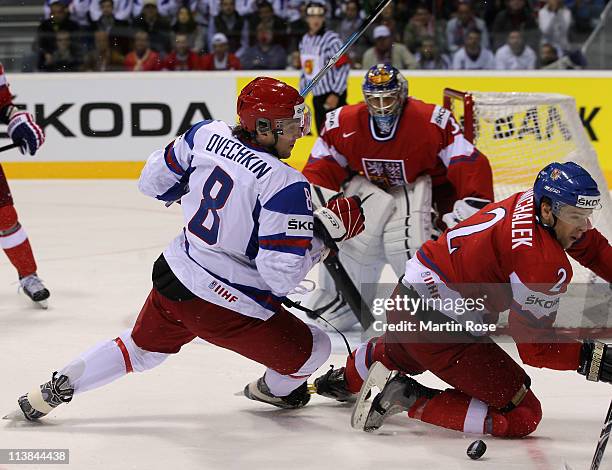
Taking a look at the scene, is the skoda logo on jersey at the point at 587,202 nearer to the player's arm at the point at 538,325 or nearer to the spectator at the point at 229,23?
the player's arm at the point at 538,325

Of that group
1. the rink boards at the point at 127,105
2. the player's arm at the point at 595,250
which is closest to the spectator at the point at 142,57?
the rink boards at the point at 127,105

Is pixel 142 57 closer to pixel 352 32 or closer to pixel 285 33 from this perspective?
pixel 285 33

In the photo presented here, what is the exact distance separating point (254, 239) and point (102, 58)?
5438 millimetres

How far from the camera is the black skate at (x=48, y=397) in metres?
2.99

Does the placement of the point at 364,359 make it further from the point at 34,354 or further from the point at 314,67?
the point at 314,67

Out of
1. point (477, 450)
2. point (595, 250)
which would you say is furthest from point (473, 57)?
point (477, 450)

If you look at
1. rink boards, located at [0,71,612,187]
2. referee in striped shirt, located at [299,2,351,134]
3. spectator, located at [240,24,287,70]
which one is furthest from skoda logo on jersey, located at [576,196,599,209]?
spectator, located at [240,24,287,70]

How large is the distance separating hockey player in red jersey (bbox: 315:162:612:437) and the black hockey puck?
0.16 meters

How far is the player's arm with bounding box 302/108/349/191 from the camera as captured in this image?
164 inches

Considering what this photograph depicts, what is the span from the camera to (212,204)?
2.86 metres

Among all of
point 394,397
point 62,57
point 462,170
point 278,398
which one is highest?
point 462,170

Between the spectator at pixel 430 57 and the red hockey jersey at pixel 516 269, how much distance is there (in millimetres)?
4994

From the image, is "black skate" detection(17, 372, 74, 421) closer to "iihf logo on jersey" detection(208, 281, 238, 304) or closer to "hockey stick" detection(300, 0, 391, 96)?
"iihf logo on jersey" detection(208, 281, 238, 304)

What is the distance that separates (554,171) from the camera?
2.78 m
